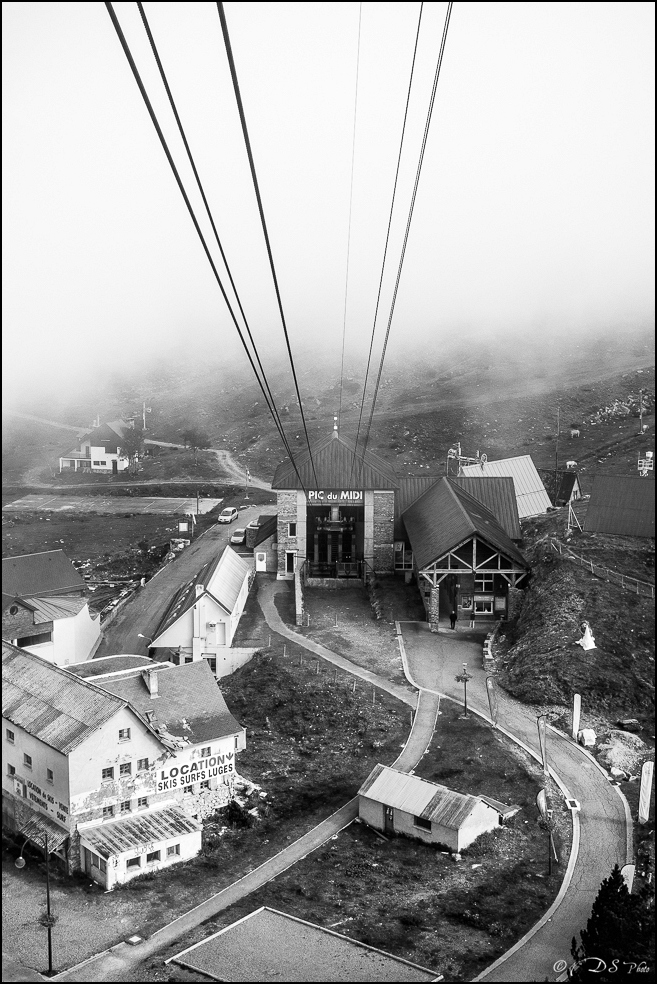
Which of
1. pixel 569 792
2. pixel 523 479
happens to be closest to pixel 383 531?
pixel 523 479

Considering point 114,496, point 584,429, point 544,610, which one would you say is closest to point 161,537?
point 114,496

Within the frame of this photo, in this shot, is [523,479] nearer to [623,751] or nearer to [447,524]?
[447,524]

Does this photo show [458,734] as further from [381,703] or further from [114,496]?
[114,496]

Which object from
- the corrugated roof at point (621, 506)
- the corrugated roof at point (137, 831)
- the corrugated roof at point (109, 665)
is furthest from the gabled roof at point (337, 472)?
the corrugated roof at point (137, 831)

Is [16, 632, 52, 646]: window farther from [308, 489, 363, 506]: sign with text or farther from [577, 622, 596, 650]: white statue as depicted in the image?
[577, 622, 596, 650]: white statue

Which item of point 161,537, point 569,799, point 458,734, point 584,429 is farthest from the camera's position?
point 584,429

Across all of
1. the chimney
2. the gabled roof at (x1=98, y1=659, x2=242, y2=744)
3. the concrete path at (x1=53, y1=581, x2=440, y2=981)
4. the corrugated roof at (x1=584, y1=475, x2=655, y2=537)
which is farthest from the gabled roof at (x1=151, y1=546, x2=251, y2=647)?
the corrugated roof at (x1=584, y1=475, x2=655, y2=537)

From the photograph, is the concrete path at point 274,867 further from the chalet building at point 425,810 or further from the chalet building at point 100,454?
the chalet building at point 100,454
